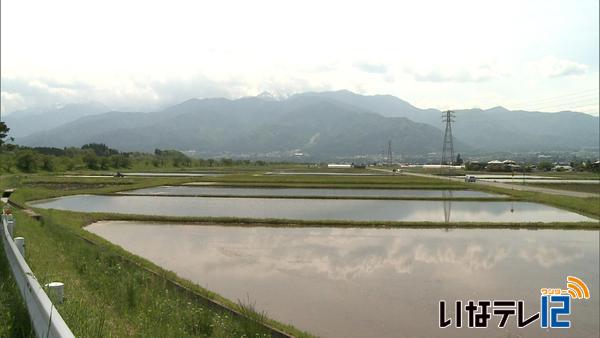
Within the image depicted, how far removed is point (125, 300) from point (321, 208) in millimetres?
19516

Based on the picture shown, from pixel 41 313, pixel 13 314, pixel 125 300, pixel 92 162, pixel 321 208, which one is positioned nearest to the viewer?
pixel 41 313

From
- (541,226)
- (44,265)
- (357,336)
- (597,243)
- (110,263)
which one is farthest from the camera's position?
(541,226)

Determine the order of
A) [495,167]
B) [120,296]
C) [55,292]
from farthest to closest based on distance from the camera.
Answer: [495,167] < [120,296] < [55,292]

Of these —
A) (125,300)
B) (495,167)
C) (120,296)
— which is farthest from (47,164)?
(495,167)

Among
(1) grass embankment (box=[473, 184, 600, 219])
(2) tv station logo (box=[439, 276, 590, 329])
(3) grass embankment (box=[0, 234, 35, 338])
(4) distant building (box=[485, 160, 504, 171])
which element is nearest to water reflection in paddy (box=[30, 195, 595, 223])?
(1) grass embankment (box=[473, 184, 600, 219])

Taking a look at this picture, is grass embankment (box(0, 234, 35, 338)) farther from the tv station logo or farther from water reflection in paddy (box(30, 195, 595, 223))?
water reflection in paddy (box(30, 195, 595, 223))

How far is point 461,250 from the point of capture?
1570cm

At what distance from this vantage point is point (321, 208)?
2686 centimetres

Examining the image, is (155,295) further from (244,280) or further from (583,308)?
(583,308)

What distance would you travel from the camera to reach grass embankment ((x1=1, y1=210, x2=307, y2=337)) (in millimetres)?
6117

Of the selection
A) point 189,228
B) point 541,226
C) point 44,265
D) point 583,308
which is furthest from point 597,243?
point 44,265

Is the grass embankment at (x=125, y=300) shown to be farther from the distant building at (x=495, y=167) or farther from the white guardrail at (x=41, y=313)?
the distant building at (x=495, y=167)

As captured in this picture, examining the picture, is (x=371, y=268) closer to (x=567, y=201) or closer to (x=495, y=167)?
(x=567, y=201)

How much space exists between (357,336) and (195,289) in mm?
3933
